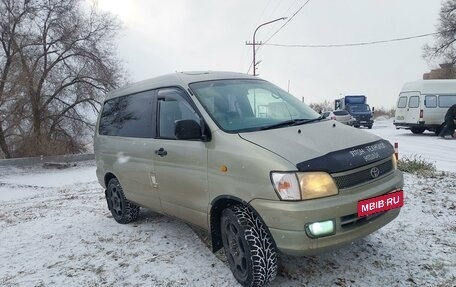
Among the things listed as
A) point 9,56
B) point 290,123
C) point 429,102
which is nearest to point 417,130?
point 429,102

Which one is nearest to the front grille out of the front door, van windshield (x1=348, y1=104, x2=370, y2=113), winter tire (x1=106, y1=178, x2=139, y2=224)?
the front door

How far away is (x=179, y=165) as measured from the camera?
3994 mm

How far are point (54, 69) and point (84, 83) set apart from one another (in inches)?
80.6

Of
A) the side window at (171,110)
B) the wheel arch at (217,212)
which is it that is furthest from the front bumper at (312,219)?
the side window at (171,110)

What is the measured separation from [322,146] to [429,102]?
18068mm

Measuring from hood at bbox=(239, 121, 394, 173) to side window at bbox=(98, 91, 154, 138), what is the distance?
1.69m

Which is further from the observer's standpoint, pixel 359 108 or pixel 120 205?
pixel 359 108

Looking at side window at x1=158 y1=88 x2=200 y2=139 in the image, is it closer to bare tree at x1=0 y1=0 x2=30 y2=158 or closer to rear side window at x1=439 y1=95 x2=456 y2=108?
rear side window at x1=439 y1=95 x2=456 y2=108

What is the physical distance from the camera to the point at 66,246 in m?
4.89

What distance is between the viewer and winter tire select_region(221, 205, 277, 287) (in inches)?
125

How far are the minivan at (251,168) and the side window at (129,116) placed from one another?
1.0 inches

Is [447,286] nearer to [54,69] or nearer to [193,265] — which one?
[193,265]

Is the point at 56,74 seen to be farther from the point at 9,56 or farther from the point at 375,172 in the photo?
the point at 375,172

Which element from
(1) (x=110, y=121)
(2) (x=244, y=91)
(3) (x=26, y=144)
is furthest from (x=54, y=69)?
(2) (x=244, y=91)
